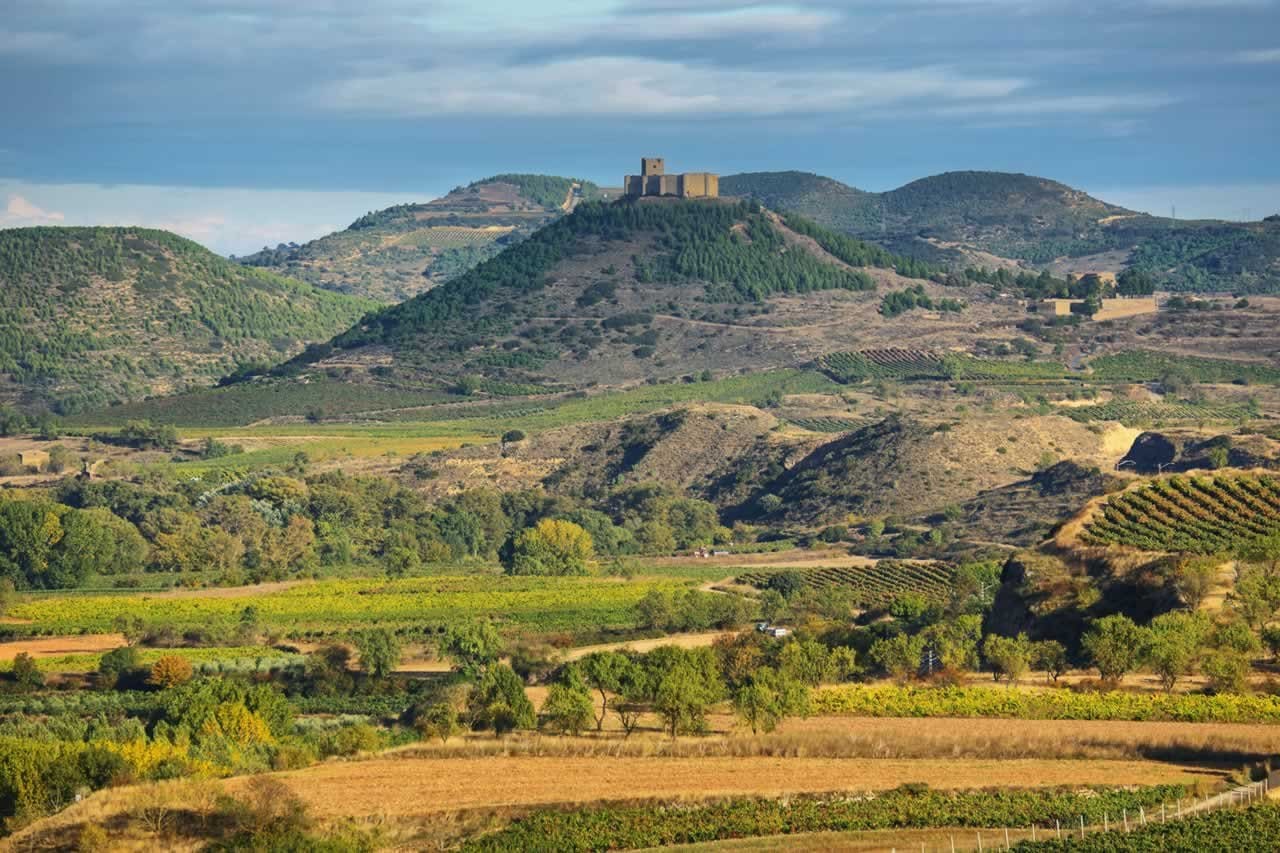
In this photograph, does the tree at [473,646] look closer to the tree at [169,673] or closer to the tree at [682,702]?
the tree at [169,673]

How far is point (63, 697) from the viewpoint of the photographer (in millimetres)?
73562

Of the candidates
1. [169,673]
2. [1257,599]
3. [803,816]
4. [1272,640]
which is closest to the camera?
[803,816]

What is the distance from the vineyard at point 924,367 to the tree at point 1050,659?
327 feet

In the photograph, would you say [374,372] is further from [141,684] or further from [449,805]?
[449,805]

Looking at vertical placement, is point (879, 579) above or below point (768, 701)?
below

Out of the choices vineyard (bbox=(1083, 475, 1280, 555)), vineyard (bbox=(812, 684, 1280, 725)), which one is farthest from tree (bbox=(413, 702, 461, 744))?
vineyard (bbox=(1083, 475, 1280, 555))

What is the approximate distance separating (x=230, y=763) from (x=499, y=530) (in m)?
75.2

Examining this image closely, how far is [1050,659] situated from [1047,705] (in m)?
6.84

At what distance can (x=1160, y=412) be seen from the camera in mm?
152750

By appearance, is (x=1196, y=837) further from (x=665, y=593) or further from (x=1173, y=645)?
(x=665, y=593)

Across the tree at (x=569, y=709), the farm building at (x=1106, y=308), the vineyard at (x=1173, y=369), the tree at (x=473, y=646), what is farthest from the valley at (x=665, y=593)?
the farm building at (x=1106, y=308)

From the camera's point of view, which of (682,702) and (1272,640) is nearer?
(682,702)

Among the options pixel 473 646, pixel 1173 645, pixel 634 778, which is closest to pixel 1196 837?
pixel 634 778

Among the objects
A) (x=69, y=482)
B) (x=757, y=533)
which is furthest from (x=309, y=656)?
(x=69, y=482)
